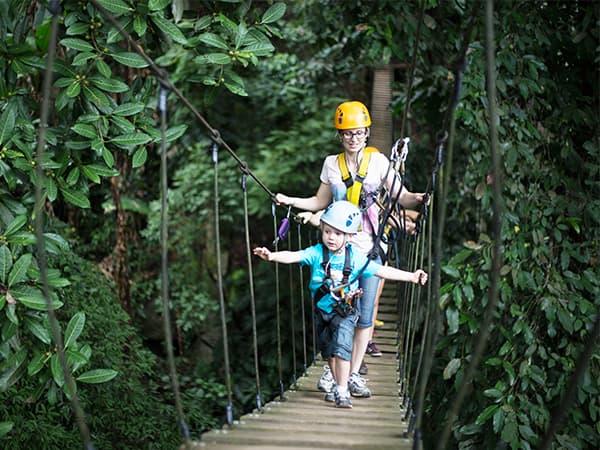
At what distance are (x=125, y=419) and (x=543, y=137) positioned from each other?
2.19 m

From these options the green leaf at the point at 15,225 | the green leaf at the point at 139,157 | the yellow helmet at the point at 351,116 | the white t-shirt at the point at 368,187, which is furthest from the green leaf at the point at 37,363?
the yellow helmet at the point at 351,116

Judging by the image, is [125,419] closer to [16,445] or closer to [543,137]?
[16,445]

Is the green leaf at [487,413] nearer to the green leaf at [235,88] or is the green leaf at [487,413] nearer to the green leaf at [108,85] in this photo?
the green leaf at [235,88]

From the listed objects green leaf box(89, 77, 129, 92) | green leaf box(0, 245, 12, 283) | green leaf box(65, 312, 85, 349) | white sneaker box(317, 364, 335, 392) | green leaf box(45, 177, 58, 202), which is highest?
green leaf box(89, 77, 129, 92)

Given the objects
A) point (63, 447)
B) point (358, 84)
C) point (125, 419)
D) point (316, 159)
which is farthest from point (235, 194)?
point (63, 447)

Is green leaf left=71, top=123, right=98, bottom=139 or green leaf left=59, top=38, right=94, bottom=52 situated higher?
green leaf left=59, top=38, right=94, bottom=52

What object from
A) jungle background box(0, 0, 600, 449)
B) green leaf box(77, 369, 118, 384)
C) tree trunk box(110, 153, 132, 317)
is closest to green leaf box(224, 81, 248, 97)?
jungle background box(0, 0, 600, 449)

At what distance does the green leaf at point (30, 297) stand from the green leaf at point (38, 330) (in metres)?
0.11

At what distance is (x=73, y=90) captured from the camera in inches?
88.0

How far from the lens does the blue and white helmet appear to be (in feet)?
7.71

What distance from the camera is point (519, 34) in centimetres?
335

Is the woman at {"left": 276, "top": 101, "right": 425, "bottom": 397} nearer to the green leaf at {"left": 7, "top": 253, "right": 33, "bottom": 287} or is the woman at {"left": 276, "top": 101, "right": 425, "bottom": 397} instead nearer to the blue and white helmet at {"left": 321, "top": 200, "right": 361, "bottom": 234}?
the blue and white helmet at {"left": 321, "top": 200, "right": 361, "bottom": 234}

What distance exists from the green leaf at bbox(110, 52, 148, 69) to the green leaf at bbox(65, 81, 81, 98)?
0.12 metres

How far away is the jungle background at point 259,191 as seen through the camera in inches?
90.2
